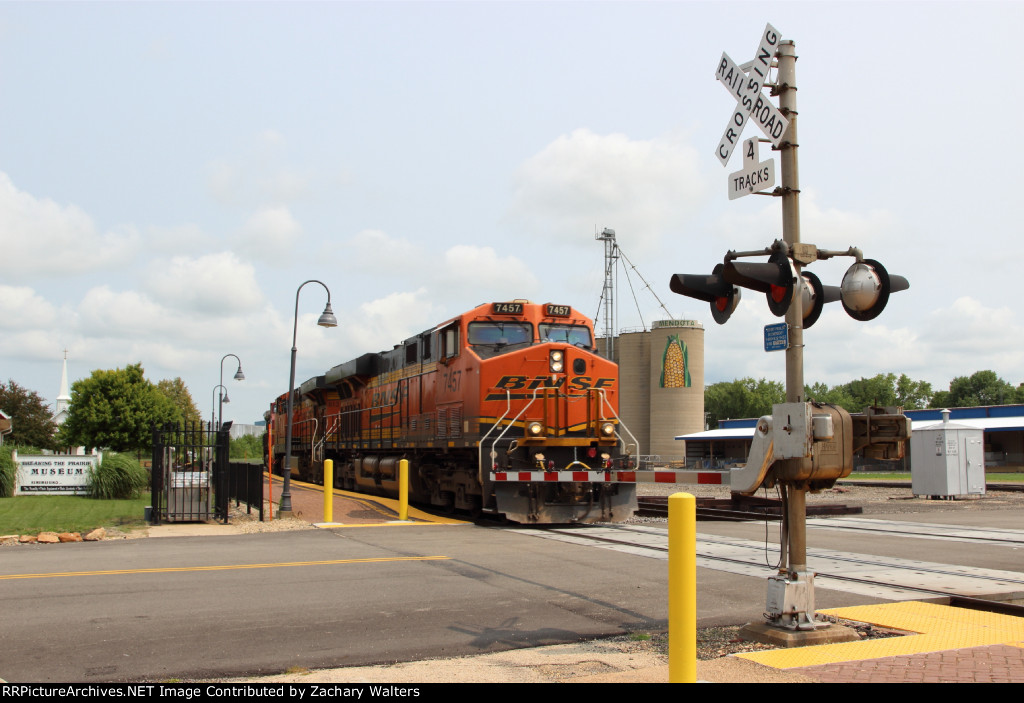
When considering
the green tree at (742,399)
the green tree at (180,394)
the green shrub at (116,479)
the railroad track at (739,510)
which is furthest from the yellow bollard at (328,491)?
the green tree at (742,399)

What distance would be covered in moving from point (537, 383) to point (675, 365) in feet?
191

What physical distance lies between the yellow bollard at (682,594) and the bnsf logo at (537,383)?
1095cm

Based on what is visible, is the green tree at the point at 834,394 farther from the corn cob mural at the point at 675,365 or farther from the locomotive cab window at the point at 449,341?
the locomotive cab window at the point at 449,341

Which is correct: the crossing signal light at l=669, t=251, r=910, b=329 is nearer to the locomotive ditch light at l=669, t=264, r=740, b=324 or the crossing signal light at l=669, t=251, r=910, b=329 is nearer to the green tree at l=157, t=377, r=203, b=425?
the locomotive ditch light at l=669, t=264, r=740, b=324

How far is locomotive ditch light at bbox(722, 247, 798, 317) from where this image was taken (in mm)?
6152

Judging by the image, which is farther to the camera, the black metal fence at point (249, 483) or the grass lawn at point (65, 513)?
the black metal fence at point (249, 483)

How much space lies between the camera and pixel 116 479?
24281mm

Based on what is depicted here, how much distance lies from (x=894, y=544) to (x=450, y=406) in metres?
8.52

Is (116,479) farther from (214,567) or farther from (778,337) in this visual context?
(778,337)

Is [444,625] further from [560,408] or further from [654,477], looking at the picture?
[560,408]

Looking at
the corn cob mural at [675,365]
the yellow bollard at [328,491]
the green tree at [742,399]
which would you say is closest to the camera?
the yellow bollard at [328,491]

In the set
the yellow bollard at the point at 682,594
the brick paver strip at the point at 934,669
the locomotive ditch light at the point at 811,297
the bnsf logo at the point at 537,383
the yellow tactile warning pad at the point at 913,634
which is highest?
the locomotive ditch light at the point at 811,297

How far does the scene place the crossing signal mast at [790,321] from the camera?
616 centimetres

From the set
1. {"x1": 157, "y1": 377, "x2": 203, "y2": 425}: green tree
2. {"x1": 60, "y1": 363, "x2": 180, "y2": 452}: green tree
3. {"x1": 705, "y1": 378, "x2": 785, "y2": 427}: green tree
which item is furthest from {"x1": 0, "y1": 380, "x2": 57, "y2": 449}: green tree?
{"x1": 705, "y1": 378, "x2": 785, "y2": 427}: green tree
